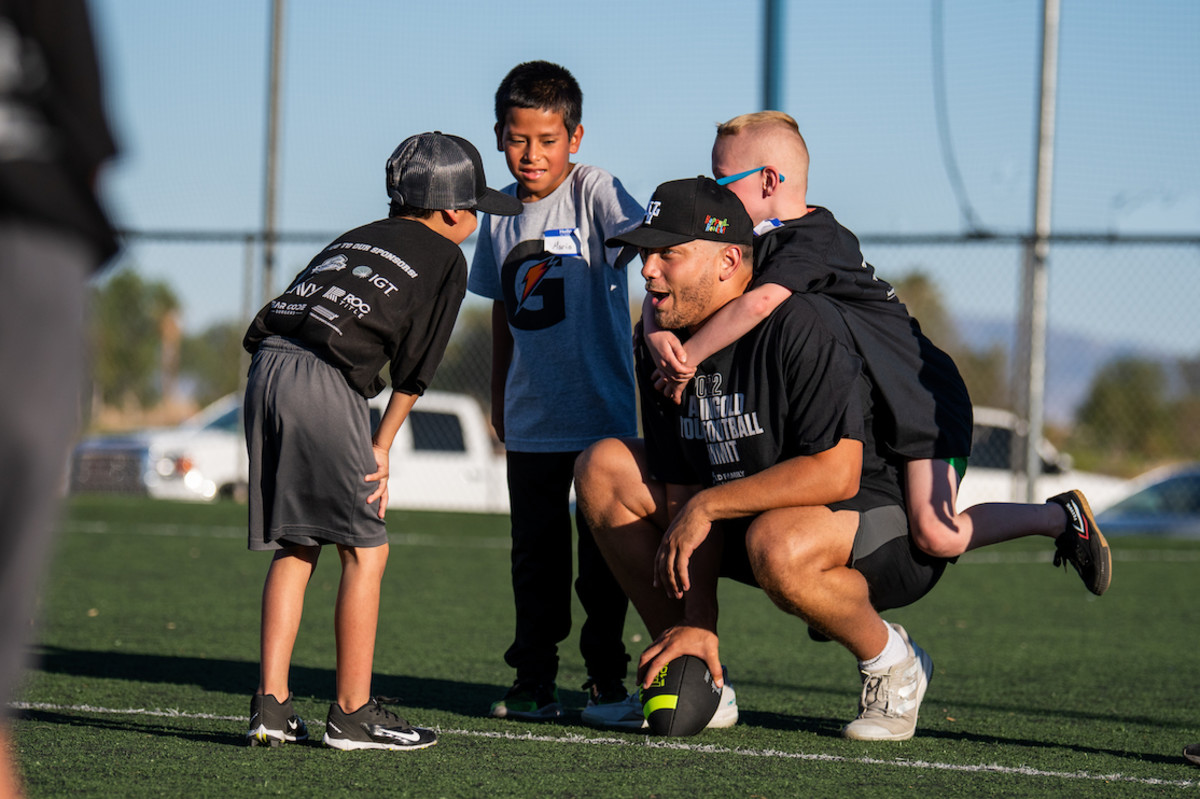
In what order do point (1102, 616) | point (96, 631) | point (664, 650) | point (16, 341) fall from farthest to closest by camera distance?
point (1102, 616)
point (96, 631)
point (664, 650)
point (16, 341)

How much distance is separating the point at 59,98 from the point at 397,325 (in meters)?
1.67

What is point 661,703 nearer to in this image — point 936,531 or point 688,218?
point 936,531

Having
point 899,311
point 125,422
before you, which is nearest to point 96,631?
point 899,311

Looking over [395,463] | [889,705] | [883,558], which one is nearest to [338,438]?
[883,558]

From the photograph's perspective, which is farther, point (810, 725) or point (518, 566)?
point (518, 566)

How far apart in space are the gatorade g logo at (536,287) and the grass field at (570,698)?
111 cm

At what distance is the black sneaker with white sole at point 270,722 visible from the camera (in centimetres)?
286

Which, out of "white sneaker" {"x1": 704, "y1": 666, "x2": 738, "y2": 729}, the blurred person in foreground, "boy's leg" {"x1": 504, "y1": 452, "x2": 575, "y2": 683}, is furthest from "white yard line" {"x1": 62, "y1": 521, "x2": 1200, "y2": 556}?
the blurred person in foreground

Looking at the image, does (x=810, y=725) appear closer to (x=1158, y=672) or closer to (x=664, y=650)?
(x=664, y=650)

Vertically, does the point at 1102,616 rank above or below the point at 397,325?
below

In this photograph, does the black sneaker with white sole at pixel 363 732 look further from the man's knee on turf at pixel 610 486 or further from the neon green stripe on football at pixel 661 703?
the man's knee on turf at pixel 610 486

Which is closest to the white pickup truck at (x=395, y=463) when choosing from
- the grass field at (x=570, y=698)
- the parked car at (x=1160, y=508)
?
the grass field at (x=570, y=698)

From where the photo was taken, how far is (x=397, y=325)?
291 centimetres

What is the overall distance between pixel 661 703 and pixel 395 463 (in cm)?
950
